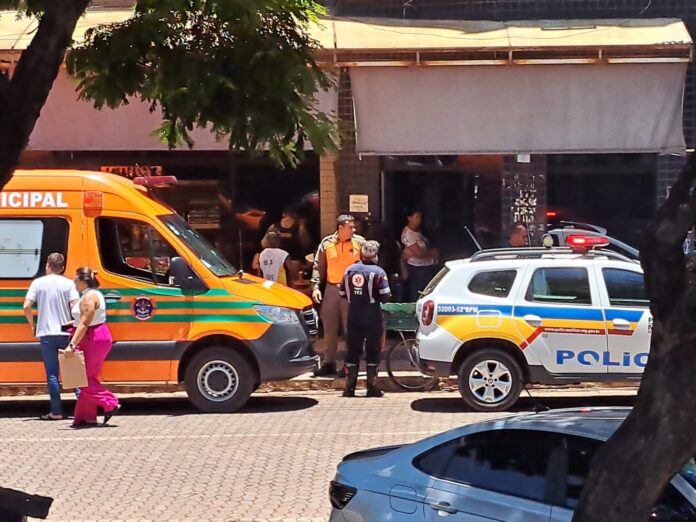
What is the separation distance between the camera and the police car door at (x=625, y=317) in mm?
12938

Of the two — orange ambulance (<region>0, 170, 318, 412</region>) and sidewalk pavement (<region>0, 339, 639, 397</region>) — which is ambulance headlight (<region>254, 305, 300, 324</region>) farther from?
sidewalk pavement (<region>0, 339, 639, 397</region>)

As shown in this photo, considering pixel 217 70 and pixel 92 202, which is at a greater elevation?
pixel 217 70

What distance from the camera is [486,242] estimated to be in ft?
59.6

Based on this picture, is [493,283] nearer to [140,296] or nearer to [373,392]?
[373,392]

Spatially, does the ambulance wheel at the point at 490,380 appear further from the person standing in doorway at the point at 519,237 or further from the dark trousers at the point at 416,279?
the dark trousers at the point at 416,279

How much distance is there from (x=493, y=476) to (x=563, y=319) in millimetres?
6936

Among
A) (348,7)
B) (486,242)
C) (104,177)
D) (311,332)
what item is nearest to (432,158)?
(486,242)

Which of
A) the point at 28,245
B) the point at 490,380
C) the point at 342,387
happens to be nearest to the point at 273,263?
the point at 342,387

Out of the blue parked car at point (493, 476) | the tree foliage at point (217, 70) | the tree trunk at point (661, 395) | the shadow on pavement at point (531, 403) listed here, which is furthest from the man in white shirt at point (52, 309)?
the tree trunk at point (661, 395)

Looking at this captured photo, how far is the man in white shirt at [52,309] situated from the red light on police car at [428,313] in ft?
12.5

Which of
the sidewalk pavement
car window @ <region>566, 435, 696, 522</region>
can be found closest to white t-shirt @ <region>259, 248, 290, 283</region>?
the sidewalk pavement

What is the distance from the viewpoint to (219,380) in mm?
13375

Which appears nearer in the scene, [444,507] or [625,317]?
[444,507]

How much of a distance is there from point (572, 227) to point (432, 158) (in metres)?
2.34
